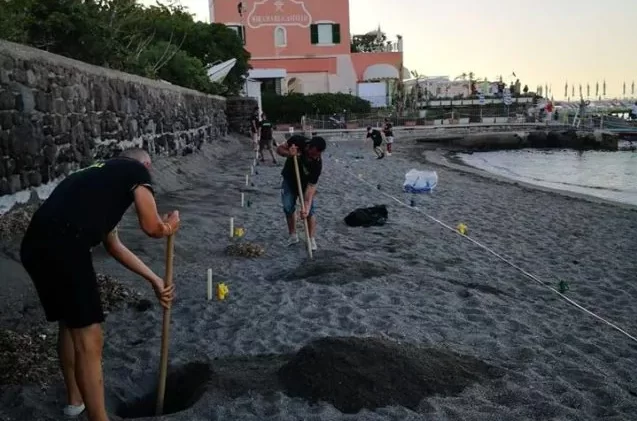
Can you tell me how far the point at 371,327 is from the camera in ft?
17.1

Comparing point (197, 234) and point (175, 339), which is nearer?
point (175, 339)

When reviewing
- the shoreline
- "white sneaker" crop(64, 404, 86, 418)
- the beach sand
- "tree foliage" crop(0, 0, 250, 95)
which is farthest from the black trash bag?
the shoreline

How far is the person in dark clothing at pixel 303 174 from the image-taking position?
26.2ft

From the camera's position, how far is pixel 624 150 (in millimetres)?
42750

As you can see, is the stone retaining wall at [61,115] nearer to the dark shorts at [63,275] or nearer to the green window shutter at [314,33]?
the dark shorts at [63,275]

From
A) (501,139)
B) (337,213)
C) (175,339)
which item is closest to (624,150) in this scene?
(501,139)

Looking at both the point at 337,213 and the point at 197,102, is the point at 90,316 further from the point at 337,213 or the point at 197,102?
the point at 197,102

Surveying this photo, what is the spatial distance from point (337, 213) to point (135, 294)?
218 inches

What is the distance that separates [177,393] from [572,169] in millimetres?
28483

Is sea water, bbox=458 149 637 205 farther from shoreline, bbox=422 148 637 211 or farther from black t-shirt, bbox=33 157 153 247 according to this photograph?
black t-shirt, bbox=33 157 153 247

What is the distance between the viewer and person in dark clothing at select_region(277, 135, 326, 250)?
7975 millimetres

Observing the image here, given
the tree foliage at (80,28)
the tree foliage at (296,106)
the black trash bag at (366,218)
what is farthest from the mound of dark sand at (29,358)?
the tree foliage at (296,106)

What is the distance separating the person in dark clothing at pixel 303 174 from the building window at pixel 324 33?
4877 cm

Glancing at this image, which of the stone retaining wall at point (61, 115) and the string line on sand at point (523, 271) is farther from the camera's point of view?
the stone retaining wall at point (61, 115)
